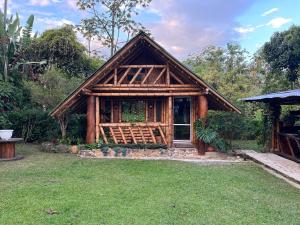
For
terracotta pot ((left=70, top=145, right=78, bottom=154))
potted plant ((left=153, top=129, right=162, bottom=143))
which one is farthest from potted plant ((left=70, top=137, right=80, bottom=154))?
potted plant ((left=153, top=129, right=162, bottom=143))

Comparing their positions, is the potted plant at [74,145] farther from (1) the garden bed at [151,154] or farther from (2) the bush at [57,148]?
(1) the garden bed at [151,154]

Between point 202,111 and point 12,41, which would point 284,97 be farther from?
point 12,41

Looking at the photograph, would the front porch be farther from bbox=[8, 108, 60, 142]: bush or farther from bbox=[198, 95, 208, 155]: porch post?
bbox=[8, 108, 60, 142]: bush

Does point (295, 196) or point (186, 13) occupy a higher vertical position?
point (186, 13)

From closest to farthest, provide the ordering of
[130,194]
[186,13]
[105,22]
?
[130,194], [186,13], [105,22]

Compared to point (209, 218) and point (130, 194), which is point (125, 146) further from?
point (209, 218)

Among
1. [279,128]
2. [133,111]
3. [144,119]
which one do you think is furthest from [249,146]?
[133,111]

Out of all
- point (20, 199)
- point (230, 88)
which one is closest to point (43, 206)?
A: point (20, 199)

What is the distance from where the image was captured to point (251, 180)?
334 inches

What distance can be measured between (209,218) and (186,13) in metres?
17.5

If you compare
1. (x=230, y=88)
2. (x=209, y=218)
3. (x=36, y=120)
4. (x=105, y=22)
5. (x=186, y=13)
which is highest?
(x=105, y=22)

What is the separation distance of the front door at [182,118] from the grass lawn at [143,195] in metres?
4.35

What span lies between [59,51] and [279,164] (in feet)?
55.6

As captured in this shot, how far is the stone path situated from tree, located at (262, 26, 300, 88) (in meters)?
10.3
